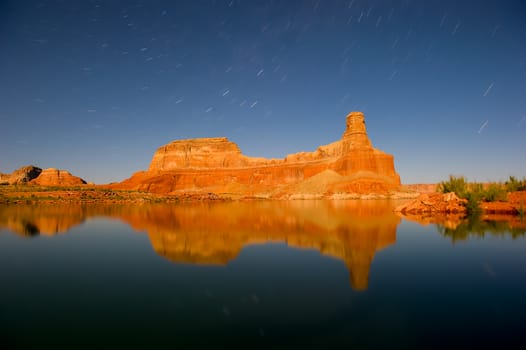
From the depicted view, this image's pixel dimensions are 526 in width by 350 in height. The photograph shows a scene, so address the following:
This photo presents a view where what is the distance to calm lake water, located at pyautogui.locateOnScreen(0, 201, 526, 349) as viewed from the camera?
371 centimetres

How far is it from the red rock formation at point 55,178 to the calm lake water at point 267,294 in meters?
102

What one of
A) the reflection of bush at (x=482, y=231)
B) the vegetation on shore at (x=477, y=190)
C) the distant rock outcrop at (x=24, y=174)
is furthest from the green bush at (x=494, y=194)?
the distant rock outcrop at (x=24, y=174)

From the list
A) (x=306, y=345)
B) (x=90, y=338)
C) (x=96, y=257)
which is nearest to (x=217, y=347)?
(x=306, y=345)

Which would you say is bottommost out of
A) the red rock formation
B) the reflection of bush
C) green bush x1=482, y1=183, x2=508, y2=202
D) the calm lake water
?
the calm lake water

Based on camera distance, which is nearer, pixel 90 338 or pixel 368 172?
pixel 90 338

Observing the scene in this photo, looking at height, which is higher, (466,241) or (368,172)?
(368,172)

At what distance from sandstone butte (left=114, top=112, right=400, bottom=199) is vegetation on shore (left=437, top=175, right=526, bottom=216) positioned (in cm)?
3640

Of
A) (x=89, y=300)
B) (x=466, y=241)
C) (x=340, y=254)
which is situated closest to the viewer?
(x=89, y=300)

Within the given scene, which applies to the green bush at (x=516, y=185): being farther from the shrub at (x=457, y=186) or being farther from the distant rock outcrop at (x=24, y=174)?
the distant rock outcrop at (x=24, y=174)

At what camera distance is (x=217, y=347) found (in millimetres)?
3473

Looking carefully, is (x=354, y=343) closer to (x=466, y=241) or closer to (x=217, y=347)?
(x=217, y=347)

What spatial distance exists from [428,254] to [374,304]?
469 centimetres

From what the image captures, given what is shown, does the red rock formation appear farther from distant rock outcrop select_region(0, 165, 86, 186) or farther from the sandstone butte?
the sandstone butte

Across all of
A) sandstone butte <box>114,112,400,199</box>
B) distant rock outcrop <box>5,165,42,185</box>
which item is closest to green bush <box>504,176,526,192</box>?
sandstone butte <box>114,112,400,199</box>
